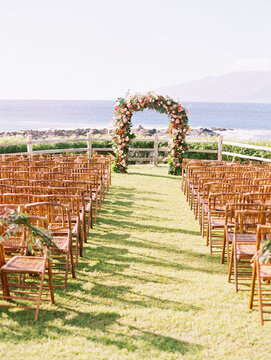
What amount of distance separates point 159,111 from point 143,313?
11794 millimetres

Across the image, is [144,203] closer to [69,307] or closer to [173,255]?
[173,255]

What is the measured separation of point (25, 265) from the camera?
13.5 feet

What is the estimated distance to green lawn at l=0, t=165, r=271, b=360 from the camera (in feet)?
11.4

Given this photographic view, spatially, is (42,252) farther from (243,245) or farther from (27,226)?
(243,245)

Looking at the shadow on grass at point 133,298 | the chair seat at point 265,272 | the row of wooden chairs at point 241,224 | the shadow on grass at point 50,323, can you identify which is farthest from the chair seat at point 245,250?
the shadow on grass at point 50,323

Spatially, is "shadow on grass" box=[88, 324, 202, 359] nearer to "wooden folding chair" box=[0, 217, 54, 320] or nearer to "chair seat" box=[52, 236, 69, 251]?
"wooden folding chair" box=[0, 217, 54, 320]

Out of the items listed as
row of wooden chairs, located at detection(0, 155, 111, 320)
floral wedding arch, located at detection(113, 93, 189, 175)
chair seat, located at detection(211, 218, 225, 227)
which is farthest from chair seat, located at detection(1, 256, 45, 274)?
floral wedding arch, located at detection(113, 93, 189, 175)

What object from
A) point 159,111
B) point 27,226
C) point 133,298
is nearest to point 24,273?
point 27,226

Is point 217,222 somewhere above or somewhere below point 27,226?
below

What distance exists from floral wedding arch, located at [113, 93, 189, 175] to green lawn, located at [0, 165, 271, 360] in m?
8.53

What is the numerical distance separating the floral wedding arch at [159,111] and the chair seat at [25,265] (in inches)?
437

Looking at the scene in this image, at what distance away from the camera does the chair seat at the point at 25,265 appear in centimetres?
394

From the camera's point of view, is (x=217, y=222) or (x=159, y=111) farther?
(x=159, y=111)

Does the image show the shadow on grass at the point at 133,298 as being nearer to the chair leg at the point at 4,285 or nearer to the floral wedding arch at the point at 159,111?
the chair leg at the point at 4,285
